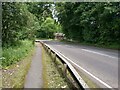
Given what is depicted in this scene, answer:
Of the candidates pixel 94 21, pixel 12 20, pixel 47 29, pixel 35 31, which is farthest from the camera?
pixel 47 29

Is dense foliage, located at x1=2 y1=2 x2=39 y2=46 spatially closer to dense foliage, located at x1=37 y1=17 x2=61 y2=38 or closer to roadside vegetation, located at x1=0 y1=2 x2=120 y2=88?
roadside vegetation, located at x1=0 y1=2 x2=120 y2=88

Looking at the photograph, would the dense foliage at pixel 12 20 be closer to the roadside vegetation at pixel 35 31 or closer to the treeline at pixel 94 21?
the roadside vegetation at pixel 35 31

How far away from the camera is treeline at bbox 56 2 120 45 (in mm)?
31258

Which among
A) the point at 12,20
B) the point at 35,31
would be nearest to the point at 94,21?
the point at 35,31

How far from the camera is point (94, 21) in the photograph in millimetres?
40688

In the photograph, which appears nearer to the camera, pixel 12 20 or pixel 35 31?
pixel 12 20

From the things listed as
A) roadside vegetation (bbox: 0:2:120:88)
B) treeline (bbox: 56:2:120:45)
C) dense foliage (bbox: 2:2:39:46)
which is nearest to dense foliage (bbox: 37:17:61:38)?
roadside vegetation (bbox: 0:2:120:88)

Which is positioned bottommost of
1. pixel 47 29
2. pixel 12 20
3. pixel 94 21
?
pixel 47 29

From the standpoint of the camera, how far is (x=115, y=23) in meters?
30.4

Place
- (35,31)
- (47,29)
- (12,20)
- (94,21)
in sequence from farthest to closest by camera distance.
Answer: (47,29) → (35,31) → (94,21) → (12,20)

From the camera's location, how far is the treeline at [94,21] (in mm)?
31258

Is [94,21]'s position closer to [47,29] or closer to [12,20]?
[12,20]

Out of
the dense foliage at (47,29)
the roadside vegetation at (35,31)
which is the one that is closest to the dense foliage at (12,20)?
the roadside vegetation at (35,31)

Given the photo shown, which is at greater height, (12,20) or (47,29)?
(12,20)
